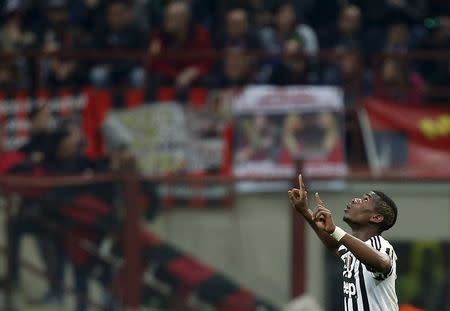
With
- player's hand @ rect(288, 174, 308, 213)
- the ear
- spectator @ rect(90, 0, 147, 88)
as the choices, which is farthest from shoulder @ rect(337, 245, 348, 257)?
spectator @ rect(90, 0, 147, 88)

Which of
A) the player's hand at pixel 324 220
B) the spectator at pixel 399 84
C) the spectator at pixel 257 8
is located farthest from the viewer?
the spectator at pixel 257 8

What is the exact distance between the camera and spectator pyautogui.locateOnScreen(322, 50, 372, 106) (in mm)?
15352

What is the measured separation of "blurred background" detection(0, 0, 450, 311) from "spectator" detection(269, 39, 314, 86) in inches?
0.8

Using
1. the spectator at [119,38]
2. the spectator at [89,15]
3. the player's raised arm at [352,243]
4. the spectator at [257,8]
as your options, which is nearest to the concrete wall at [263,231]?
the spectator at [119,38]

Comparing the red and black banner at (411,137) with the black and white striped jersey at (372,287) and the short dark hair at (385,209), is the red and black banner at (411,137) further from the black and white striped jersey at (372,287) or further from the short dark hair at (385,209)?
the black and white striped jersey at (372,287)

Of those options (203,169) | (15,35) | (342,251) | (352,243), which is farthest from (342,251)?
(15,35)

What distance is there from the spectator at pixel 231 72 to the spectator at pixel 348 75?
885 millimetres

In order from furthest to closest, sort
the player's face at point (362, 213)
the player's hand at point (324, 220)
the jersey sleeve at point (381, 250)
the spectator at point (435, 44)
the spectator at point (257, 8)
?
the spectator at point (257, 8)
the spectator at point (435, 44)
the player's face at point (362, 213)
the jersey sleeve at point (381, 250)
the player's hand at point (324, 220)

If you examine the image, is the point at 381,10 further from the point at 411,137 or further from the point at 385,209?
the point at 385,209

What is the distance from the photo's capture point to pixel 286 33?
15.9m

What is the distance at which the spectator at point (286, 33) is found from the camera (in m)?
15.8

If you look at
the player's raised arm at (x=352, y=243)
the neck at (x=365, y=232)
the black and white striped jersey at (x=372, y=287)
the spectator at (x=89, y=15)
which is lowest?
the black and white striped jersey at (x=372, y=287)

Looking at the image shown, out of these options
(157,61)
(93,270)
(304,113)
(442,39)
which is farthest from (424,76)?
(93,270)

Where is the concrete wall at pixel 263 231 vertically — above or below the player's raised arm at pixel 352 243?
above
